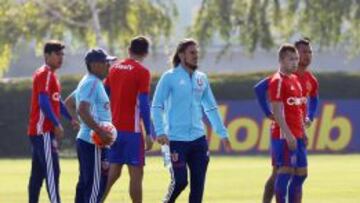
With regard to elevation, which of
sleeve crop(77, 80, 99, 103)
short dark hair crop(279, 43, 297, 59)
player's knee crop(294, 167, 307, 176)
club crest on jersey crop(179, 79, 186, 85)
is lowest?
player's knee crop(294, 167, 307, 176)

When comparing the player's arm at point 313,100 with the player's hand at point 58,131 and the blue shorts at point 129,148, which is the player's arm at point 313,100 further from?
the player's hand at point 58,131

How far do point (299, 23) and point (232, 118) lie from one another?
11504 mm

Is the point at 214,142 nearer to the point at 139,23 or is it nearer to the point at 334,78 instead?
the point at 334,78

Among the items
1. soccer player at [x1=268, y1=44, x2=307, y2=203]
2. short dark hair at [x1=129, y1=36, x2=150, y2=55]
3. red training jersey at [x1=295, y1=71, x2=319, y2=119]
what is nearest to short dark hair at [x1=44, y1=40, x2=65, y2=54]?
short dark hair at [x1=129, y1=36, x2=150, y2=55]

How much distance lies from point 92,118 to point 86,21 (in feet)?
128

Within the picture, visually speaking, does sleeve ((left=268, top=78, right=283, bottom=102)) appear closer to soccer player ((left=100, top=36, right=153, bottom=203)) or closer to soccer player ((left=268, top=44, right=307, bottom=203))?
soccer player ((left=268, top=44, right=307, bottom=203))

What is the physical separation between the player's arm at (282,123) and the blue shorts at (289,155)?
8.1 inches

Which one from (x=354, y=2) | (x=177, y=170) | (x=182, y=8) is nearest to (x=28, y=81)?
(x=354, y=2)

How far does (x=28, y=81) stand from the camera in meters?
43.5

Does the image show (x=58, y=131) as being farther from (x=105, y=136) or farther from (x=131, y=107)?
(x=105, y=136)

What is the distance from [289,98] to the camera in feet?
52.2

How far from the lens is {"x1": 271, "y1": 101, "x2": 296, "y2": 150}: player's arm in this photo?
15.6 metres

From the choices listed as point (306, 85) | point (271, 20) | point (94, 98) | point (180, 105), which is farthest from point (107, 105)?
point (271, 20)

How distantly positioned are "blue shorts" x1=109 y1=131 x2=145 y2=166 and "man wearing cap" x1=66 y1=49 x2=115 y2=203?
1.49 feet
